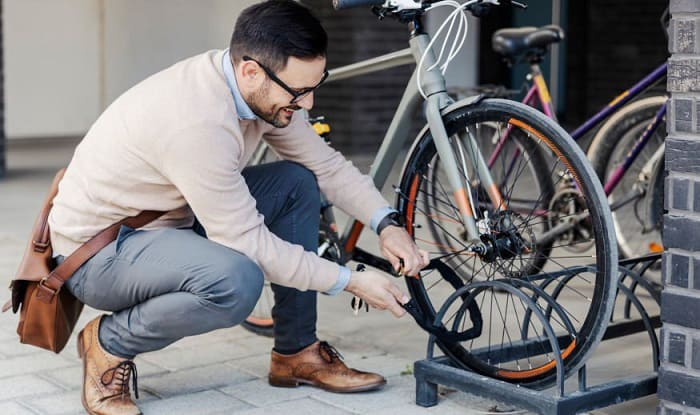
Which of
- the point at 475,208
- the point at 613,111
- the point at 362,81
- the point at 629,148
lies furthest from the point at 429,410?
the point at 362,81

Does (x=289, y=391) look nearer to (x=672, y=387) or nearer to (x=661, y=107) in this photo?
(x=672, y=387)

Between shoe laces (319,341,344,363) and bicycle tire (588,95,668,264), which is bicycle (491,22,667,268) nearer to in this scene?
bicycle tire (588,95,668,264)

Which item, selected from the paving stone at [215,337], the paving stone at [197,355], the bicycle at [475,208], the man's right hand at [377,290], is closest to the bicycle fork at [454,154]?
the bicycle at [475,208]

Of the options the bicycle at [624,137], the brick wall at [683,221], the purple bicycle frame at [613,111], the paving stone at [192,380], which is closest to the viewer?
the brick wall at [683,221]

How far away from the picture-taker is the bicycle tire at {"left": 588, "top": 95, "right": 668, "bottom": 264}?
4.32 m

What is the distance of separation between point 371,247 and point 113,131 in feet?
8.31

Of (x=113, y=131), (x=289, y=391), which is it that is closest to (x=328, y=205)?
(x=289, y=391)

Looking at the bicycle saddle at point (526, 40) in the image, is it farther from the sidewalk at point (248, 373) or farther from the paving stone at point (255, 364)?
the paving stone at point (255, 364)

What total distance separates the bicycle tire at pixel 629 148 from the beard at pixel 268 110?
1.86 m

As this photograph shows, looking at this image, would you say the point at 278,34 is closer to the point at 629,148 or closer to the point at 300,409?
the point at 300,409

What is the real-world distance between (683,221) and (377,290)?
2.43 feet

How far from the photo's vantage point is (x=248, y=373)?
3.42 m

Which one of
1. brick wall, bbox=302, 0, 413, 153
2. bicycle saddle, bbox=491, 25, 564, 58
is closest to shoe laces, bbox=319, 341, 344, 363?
bicycle saddle, bbox=491, 25, 564, 58

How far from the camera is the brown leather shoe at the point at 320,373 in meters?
3.19
